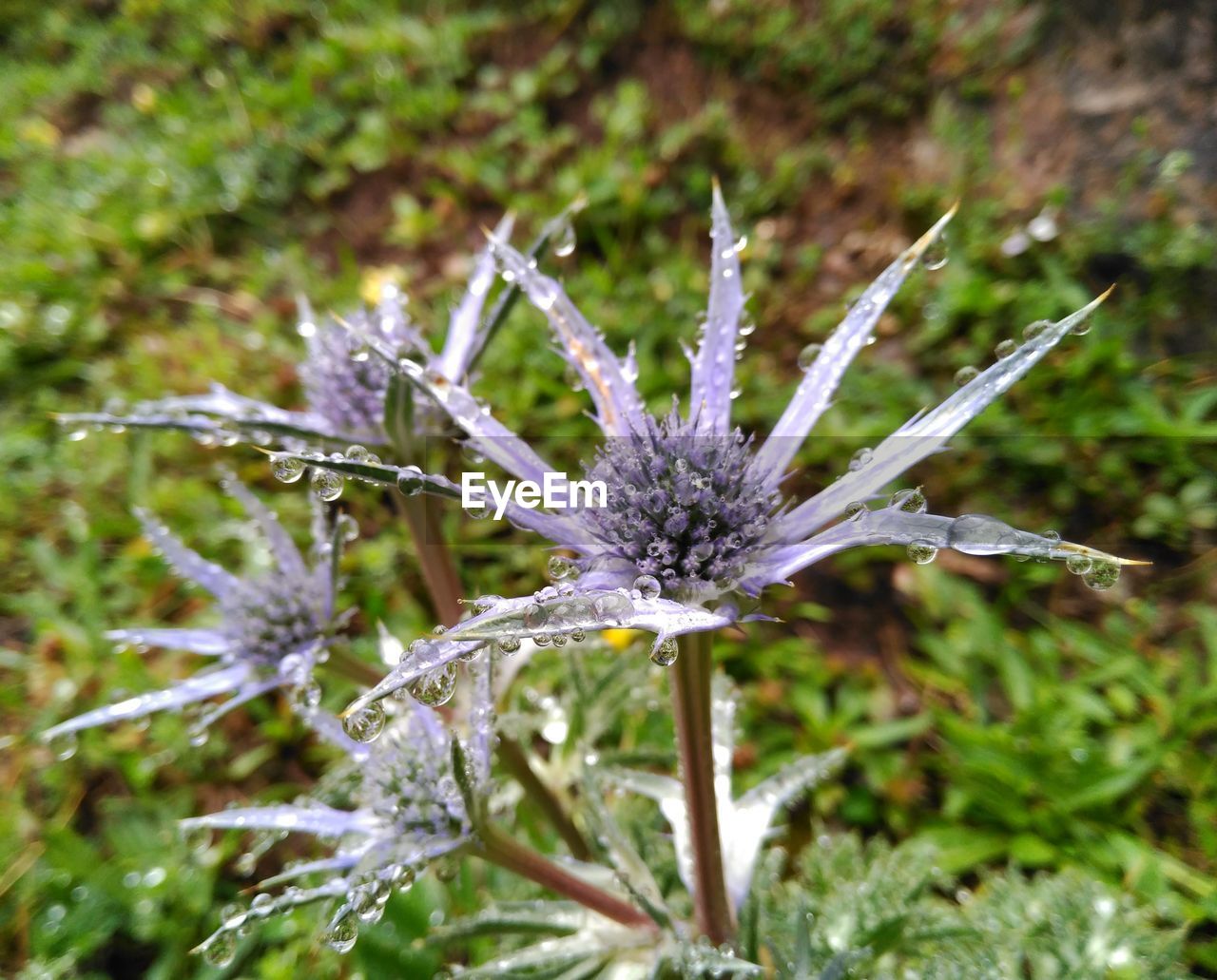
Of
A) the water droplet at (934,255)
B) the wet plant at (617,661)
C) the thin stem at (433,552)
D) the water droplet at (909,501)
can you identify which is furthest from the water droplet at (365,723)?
the water droplet at (934,255)

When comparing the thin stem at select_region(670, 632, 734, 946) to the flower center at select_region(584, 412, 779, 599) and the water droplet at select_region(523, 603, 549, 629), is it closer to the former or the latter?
the flower center at select_region(584, 412, 779, 599)

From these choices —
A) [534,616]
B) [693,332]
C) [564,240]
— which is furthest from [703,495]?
[693,332]

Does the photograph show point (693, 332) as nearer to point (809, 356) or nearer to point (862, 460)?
point (809, 356)

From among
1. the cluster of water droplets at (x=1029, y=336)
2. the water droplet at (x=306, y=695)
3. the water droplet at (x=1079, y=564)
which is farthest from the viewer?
the water droplet at (x=306, y=695)

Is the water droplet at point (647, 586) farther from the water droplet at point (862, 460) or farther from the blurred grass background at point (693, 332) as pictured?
the blurred grass background at point (693, 332)

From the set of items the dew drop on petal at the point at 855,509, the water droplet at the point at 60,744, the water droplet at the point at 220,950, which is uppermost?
the water droplet at the point at 60,744

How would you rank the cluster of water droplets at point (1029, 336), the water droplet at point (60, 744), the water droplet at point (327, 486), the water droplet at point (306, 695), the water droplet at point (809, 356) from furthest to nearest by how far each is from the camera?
the water droplet at point (60, 744) < the water droplet at point (306, 695) < the water droplet at point (809, 356) < the water droplet at point (327, 486) < the cluster of water droplets at point (1029, 336)

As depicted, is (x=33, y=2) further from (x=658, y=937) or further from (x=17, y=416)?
(x=658, y=937)

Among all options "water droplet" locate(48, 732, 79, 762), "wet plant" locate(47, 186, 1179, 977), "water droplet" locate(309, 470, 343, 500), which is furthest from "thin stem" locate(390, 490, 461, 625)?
"water droplet" locate(48, 732, 79, 762)
